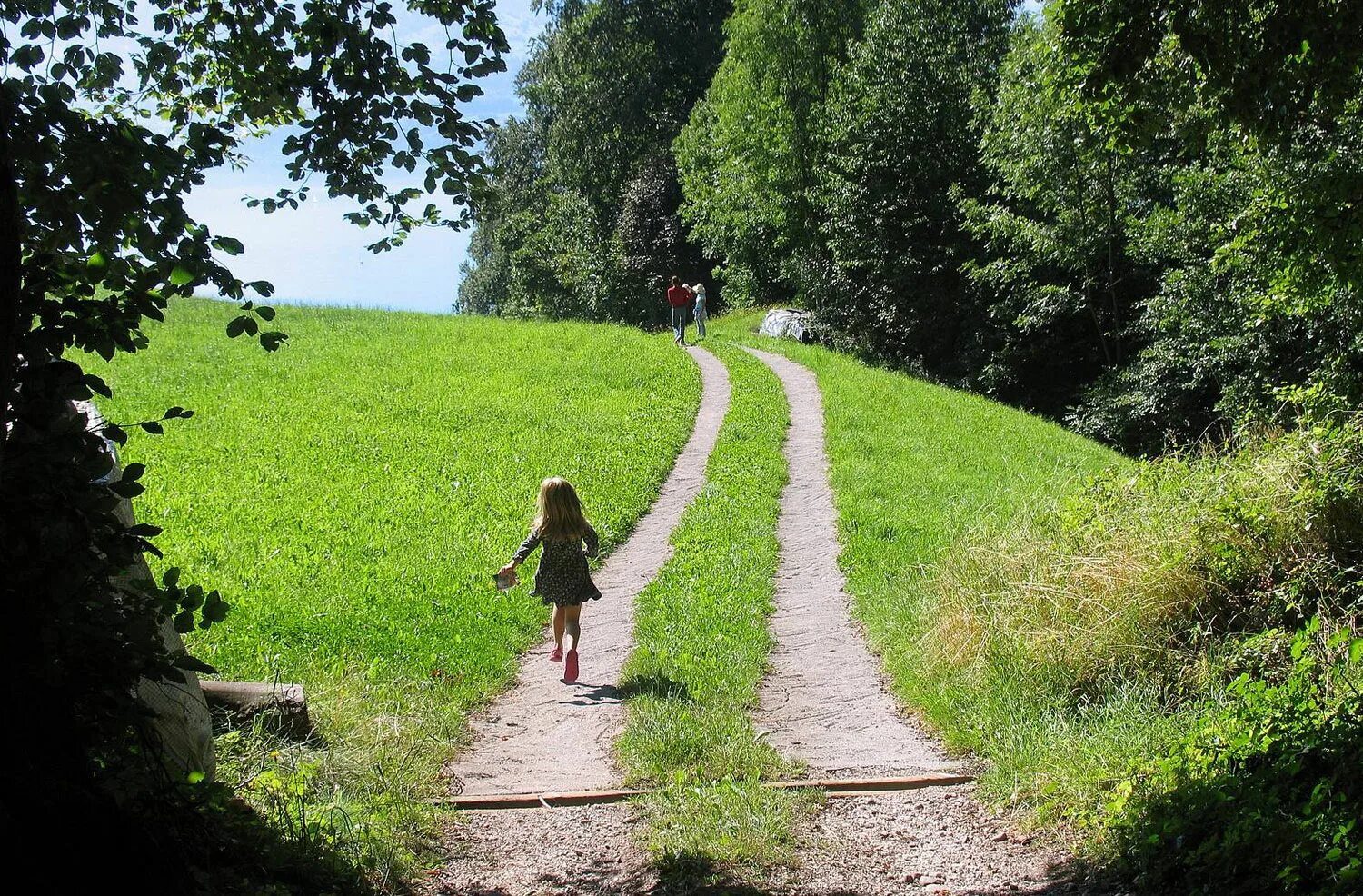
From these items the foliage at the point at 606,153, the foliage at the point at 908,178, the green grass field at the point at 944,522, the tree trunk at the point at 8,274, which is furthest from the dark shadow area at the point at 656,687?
the foliage at the point at 606,153

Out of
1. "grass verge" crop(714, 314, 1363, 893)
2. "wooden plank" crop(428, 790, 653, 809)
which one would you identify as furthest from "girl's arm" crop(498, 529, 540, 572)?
"grass verge" crop(714, 314, 1363, 893)

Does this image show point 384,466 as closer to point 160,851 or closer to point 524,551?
point 524,551

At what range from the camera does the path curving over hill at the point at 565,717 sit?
6.87 m

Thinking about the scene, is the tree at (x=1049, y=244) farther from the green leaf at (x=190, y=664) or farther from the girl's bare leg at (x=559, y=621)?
the green leaf at (x=190, y=664)

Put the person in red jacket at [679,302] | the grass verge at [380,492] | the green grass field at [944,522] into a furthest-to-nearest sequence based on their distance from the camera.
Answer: the person in red jacket at [679,302]
the grass verge at [380,492]
the green grass field at [944,522]

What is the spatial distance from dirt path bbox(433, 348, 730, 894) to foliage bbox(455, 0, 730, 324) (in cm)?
3909

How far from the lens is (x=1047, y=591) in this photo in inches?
315

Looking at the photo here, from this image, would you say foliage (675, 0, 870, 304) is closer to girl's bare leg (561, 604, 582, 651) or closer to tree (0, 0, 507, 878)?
girl's bare leg (561, 604, 582, 651)

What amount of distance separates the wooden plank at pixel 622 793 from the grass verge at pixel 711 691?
24 centimetres

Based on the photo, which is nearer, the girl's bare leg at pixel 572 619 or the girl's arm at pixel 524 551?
the girl's arm at pixel 524 551

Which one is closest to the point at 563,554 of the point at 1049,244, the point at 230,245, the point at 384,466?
the point at 230,245

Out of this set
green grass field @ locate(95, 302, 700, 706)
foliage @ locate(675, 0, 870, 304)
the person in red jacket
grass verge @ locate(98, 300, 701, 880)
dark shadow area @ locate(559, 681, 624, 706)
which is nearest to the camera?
grass verge @ locate(98, 300, 701, 880)

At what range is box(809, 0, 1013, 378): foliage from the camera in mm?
34531

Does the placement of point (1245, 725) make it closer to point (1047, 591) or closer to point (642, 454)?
point (1047, 591)
